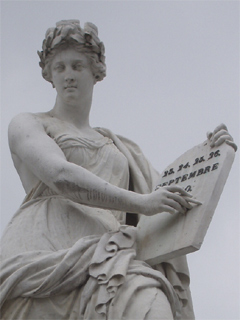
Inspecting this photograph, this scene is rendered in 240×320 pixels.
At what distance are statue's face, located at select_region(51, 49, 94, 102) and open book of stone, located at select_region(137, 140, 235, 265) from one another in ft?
4.58

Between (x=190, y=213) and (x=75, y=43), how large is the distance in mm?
2441

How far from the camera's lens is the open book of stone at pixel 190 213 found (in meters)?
9.70

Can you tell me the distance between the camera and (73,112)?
37.2ft

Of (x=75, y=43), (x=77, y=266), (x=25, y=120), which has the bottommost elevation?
(x=77, y=266)

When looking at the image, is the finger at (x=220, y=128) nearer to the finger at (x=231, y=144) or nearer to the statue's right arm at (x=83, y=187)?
the finger at (x=231, y=144)

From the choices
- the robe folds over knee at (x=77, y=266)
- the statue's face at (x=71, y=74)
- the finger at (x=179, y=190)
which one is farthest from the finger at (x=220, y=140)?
the statue's face at (x=71, y=74)

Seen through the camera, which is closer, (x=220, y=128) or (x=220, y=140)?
(x=220, y=140)

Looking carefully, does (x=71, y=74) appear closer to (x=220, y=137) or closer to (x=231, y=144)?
(x=220, y=137)

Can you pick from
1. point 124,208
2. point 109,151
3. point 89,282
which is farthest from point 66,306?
point 109,151

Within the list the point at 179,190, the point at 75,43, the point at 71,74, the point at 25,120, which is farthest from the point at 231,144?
the point at 25,120

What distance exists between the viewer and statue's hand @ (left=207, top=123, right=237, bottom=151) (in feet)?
33.8

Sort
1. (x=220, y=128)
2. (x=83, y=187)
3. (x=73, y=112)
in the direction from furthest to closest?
(x=73, y=112) → (x=220, y=128) → (x=83, y=187)

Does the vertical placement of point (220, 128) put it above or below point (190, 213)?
above

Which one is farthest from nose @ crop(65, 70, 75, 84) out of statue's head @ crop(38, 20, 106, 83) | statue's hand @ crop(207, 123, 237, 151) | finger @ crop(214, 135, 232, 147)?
finger @ crop(214, 135, 232, 147)
